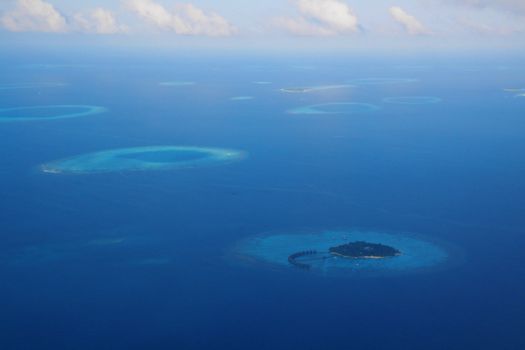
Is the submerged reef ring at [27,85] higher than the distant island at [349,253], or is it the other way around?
the submerged reef ring at [27,85]

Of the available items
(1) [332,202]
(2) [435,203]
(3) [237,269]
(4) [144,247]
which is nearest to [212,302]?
(3) [237,269]

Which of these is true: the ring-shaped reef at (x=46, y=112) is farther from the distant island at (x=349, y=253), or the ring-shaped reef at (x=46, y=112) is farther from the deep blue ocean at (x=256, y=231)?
the distant island at (x=349, y=253)

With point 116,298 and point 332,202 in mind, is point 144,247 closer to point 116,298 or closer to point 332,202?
point 116,298

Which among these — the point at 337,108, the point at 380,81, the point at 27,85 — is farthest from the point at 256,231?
the point at 380,81

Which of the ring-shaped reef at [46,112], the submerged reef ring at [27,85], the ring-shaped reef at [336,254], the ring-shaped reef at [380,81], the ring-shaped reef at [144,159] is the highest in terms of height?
the ring-shaped reef at [380,81]

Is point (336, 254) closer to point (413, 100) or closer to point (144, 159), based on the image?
point (144, 159)

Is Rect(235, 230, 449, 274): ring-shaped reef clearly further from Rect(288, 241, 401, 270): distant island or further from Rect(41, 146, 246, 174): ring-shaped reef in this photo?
Rect(41, 146, 246, 174): ring-shaped reef

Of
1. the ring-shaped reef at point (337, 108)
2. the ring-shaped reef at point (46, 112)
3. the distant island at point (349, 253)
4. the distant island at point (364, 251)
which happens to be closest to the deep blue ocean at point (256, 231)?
the distant island at point (349, 253)
